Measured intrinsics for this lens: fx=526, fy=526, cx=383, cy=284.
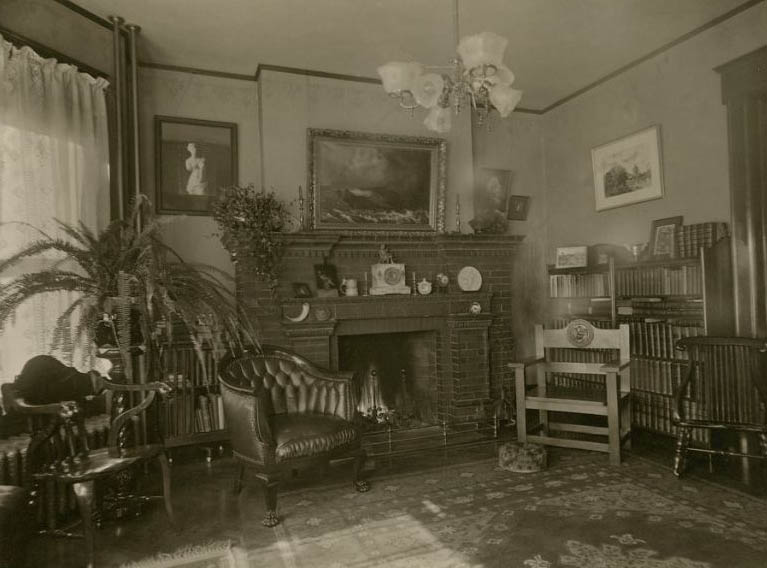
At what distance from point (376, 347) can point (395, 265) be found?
0.83 metres

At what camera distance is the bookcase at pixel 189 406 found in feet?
12.8

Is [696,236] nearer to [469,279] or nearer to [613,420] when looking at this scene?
[613,420]

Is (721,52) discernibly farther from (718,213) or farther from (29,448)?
(29,448)

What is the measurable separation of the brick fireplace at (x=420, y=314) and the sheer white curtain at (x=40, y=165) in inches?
48.6

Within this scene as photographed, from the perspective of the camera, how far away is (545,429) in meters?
4.20

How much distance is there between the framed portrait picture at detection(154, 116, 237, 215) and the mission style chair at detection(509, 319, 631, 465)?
2.83 m

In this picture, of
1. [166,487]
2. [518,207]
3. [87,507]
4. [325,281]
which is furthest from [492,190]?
[87,507]

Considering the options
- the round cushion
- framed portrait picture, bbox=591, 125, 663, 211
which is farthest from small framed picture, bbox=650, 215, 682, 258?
the round cushion

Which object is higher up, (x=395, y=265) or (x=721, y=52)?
(x=721, y=52)

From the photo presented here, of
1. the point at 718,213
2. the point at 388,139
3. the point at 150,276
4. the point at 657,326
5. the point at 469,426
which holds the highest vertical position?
the point at 388,139

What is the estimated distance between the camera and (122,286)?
2.60m

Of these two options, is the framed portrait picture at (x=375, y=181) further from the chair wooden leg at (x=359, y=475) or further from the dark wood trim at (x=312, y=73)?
the chair wooden leg at (x=359, y=475)

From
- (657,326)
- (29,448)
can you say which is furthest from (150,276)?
(657,326)

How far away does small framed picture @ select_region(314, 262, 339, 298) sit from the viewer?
4301 millimetres
